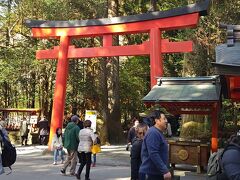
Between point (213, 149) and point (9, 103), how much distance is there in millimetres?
21856

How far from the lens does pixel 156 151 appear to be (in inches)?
187

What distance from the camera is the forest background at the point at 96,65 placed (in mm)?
18172

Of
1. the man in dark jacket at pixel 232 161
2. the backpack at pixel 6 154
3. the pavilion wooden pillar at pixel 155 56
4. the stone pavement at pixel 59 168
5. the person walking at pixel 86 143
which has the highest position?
the pavilion wooden pillar at pixel 155 56

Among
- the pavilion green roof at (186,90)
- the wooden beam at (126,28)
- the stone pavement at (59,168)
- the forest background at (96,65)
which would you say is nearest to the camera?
the stone pavement at (59,168)

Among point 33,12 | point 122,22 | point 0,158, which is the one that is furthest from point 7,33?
point 0,158

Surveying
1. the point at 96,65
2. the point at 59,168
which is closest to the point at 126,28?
the point at 59,168

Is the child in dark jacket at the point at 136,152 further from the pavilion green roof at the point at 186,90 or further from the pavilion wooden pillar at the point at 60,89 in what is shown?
the pavilion wooden pillar at the point at 60,89

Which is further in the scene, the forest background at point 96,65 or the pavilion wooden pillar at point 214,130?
the forest background at point 96,65

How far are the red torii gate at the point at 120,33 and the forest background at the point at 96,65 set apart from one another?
3.44m

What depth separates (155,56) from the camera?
14.6 m

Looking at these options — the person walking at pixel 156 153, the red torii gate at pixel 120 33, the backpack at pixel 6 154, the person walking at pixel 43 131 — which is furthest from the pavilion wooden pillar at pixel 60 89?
the person walking at pixel 156 153

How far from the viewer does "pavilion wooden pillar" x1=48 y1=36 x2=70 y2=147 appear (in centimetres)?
1605

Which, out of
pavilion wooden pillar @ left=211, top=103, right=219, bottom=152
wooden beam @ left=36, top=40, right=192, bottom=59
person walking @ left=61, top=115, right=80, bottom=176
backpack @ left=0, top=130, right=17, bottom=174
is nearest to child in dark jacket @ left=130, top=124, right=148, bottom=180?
backpack @ left=0, top=130, right=17, bottom=174

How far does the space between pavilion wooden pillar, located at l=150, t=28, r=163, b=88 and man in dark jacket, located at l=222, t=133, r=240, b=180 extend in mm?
11113
